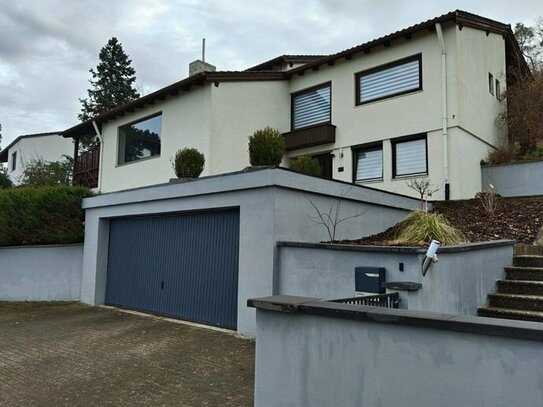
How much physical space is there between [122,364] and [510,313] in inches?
203

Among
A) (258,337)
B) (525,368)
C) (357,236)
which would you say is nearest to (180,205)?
(357,236)

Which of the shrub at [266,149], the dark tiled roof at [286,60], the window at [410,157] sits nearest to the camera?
the shrub at [266,149]

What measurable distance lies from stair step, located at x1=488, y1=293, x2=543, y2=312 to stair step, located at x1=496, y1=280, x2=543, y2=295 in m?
0.22

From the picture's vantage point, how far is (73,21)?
15203 mm

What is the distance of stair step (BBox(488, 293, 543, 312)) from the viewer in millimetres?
5656

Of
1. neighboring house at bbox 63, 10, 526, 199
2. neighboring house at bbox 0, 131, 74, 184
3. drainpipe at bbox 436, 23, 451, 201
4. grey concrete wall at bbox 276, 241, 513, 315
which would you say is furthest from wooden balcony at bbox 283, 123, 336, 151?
neighboring house at bbox 0, 131, 74, 184

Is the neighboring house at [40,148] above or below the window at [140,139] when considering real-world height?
above

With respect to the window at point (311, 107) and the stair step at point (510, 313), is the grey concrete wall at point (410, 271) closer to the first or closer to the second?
the stair step at point (510, 313)

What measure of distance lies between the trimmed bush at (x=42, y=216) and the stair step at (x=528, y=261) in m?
10.1

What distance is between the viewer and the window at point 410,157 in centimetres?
1222

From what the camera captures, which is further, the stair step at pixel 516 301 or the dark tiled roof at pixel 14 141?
the dark tiled roof at pixel 14 141

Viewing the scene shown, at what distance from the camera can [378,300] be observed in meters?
4.45

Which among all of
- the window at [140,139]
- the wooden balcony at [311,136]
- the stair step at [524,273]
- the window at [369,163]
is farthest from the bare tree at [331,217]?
the window at [140,139]

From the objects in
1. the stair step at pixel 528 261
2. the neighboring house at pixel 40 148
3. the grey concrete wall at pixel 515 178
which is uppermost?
the neighboring house at pixel 40 148
